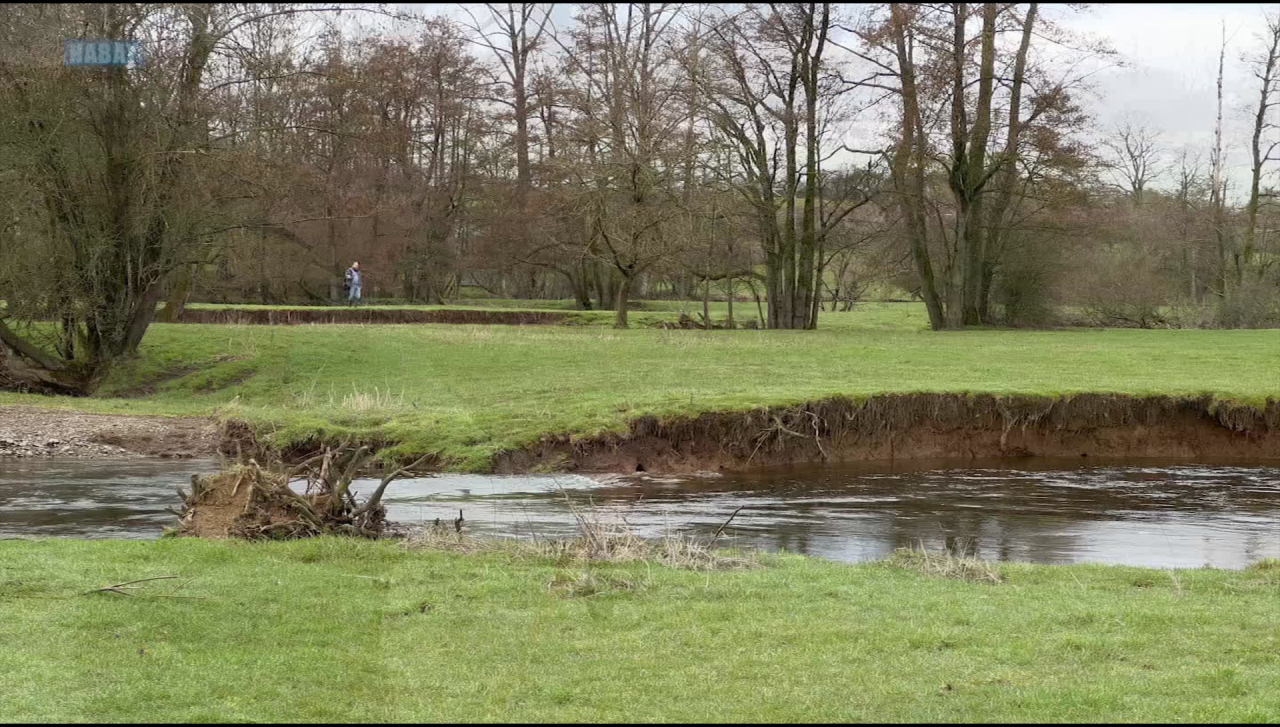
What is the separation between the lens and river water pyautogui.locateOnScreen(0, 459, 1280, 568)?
14352 millimetres

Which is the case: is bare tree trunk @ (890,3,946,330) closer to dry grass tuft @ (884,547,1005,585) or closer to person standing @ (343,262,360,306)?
person standing @ (343,262,360,306)

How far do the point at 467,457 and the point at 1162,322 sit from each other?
45552mm

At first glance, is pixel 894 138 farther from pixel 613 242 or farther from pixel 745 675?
pixel 745 675

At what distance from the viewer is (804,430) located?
71.8 ft

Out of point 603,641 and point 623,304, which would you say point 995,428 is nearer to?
point 603,641

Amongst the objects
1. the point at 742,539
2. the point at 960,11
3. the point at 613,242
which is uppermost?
the point at 960,11

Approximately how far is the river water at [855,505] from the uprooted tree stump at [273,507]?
141 centimetres

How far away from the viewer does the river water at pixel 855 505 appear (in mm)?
14352

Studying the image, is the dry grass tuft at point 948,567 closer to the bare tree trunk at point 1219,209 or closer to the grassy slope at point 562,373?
the grassy slope at point 562,373

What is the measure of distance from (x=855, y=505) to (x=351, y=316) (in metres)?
33.7

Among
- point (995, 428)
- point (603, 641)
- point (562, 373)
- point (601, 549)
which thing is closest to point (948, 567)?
point (601, 549)

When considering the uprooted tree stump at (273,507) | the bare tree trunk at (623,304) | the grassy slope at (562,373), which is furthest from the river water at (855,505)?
the bare tree trunk at (623,304)

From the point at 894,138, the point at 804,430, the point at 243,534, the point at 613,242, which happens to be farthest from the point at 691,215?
the point at 243,534

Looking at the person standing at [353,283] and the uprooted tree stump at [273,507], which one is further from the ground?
the person standing at [353,283]
